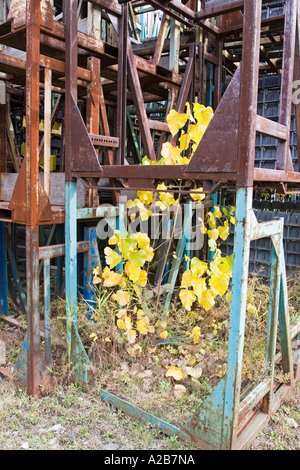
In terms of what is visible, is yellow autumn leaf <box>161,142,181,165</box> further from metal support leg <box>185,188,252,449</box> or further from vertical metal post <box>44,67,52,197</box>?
metal support leg <box>185,188,252,449</box>

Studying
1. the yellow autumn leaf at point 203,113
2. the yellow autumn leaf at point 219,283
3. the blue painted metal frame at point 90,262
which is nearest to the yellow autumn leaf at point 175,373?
the yellow autumn leaf at point 219,283

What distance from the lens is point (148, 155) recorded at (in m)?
3.68

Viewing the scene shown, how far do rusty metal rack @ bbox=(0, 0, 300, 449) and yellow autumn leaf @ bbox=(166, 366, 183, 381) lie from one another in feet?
1.29

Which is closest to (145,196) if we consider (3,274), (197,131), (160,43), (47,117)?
(197,131)

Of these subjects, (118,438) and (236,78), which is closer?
(236,78)

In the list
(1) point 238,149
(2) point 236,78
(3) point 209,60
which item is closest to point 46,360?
(1) point 238,149

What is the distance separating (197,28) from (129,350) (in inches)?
145

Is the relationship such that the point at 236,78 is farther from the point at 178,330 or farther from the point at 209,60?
the point at 209,60

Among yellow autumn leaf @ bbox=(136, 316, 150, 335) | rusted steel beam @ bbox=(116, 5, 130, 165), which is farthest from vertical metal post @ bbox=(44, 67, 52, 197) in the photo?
yellow autumn leaf @ bbox=(136, 316, 150, 335)

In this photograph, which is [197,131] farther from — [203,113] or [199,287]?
[199,287]

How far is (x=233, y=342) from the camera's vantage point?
7.62 ft

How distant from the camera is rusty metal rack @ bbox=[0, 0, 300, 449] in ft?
7.43

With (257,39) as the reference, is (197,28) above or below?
above

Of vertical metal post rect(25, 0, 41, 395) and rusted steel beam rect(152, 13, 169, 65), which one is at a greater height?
rusted steel beam rect(152, 13, 169, 65)
